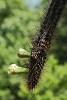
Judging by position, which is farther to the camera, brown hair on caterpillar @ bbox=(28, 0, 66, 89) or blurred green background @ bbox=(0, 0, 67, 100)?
blurred green background @ bbox=(0, 0, 67, 100)

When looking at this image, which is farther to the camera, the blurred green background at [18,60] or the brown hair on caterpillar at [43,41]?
the blurred green background at [18,60]

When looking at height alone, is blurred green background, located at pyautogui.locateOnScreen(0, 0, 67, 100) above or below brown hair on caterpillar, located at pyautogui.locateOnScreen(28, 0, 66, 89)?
below

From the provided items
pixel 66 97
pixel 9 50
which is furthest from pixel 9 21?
pixel 66 97

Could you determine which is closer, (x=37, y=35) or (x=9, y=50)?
(x=37, y=35)

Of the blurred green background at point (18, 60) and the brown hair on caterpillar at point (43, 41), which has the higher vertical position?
the brown hair on caterpillar at point (43, 41)

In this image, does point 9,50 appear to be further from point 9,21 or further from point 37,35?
point 37,35

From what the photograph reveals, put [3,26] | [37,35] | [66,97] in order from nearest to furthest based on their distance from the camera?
[37,35], [66,97], [3,26]

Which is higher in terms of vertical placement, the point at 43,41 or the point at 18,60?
the point at 43,41

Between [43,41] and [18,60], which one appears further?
[18,60]
